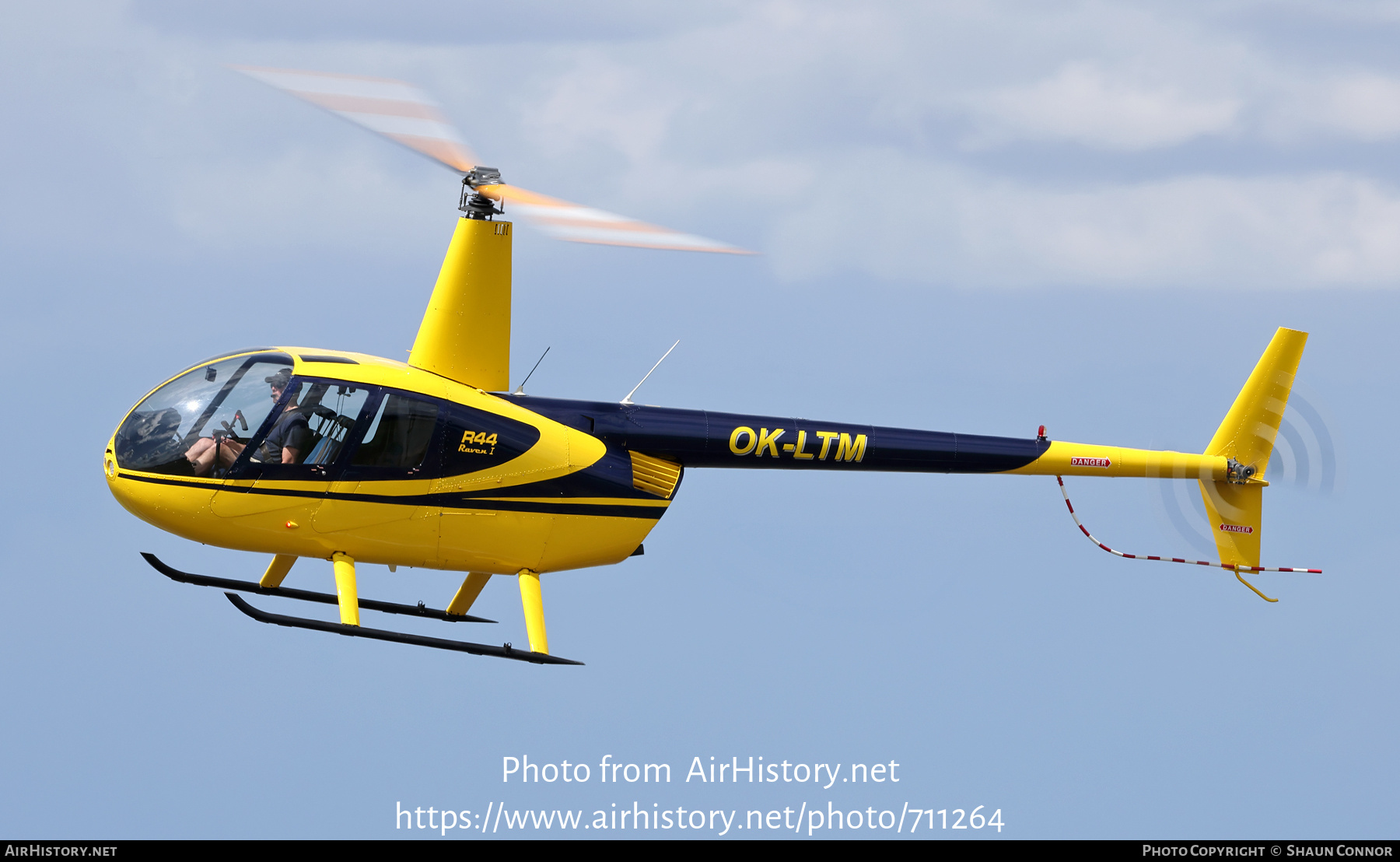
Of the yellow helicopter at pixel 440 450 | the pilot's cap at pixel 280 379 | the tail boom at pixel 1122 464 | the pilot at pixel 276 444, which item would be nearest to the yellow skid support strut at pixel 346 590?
the yellow helicopter at pixel 440 450

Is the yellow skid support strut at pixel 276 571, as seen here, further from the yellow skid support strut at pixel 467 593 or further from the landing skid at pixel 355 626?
the yellow skid support strut at pixel 467 593

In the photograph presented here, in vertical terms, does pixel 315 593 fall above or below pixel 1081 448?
below

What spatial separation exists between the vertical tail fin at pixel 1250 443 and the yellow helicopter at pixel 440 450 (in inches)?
173

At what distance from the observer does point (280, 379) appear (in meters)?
16.8

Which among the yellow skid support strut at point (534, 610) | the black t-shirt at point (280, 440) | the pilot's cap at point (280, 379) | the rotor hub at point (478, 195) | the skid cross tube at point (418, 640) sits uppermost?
the rotor hub at point (478, 195)

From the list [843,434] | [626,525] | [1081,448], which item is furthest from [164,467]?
[1081,448]

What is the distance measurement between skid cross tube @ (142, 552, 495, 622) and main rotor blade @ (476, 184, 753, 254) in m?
4.98

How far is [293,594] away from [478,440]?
3120mm

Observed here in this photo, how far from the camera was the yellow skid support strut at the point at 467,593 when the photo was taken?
18828 mm

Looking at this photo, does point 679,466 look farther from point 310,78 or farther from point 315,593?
point 310,78

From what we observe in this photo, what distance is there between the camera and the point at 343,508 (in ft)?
55.7

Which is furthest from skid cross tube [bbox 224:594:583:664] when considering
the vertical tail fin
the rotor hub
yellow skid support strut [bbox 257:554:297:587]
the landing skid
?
the vertical tail fin

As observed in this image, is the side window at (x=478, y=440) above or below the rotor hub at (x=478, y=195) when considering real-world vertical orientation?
below

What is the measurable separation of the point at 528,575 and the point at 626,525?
1.21 metres
